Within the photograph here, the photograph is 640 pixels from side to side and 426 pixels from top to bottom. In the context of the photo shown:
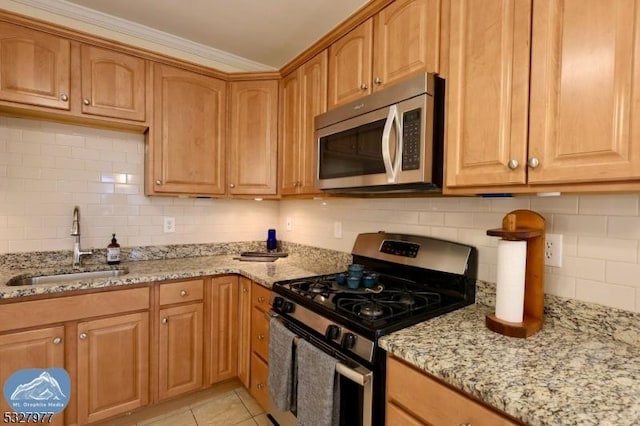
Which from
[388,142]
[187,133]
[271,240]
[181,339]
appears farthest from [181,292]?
[388,142]

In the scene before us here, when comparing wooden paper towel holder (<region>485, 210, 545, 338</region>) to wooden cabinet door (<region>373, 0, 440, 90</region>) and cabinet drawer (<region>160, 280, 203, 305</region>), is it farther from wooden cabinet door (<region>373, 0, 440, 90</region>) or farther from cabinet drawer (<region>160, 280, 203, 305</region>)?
cabinet drawer (<region>160, 280, 203, 305</region>)

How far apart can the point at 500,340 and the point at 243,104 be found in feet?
7.18

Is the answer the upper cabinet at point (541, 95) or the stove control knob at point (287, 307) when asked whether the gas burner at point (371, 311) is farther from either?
the upper cabinet at point (541, 95)

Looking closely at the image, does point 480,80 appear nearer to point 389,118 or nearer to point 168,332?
point 389,118

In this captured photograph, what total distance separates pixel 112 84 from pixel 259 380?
2076mm

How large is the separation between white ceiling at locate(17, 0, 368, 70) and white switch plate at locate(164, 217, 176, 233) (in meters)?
1.37

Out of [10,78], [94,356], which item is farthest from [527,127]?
[10,78]

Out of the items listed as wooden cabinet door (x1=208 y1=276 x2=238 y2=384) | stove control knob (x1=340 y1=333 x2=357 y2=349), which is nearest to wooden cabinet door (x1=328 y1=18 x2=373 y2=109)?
stove control knob (x1=340 y1=333 x2=357 y2=349)

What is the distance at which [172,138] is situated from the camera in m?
2.20

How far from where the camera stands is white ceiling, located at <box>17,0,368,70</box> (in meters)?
1.96

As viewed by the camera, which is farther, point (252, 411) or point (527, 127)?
point (252, 411)

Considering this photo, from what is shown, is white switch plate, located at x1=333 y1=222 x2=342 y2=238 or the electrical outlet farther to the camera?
white switch plate, located at x1=333 y1=222 x2=342 y2=238

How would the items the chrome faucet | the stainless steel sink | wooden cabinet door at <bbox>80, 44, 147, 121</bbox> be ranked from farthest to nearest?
the chrome faucet
wooden cabinet door at <bbox>80, 44, 147, 121</bbox>
the stainless steel sink

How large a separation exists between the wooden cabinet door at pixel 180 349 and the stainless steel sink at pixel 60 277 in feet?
1.45
